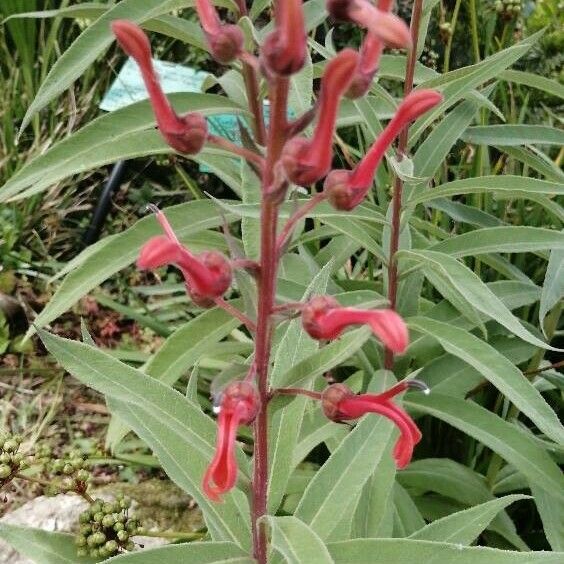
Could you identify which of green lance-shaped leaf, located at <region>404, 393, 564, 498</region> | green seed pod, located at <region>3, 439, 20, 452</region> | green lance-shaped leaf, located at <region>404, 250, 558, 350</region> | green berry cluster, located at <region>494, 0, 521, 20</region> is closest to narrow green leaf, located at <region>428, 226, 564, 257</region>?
green lance-shaped leaf, located at <region>404, 250, 558, 350</region>

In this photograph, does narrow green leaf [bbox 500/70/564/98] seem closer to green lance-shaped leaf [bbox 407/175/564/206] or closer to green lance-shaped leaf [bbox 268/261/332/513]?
green lance-shaped leaf [bbox 407/175/564/206]

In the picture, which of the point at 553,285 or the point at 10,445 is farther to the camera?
the point at 553,285

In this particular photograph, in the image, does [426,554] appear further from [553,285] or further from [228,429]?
[553,285]

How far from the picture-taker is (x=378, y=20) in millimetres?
702

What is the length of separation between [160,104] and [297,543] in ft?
1.66

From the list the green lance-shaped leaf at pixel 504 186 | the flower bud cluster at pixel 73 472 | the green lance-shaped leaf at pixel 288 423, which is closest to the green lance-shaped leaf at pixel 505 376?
the green lance-shaped leaf at pixel 504 186

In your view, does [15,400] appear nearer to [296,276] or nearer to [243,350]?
[243,350]

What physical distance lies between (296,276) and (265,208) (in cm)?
93

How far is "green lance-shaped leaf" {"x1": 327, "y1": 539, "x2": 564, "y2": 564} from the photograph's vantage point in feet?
3.35

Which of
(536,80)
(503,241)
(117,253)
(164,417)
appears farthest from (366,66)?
(536,80)

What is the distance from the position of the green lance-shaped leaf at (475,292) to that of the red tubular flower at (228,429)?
0.55 metres

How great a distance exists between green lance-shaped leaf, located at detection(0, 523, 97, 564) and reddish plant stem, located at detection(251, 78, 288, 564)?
0.40m

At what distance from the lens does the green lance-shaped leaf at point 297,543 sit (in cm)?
88

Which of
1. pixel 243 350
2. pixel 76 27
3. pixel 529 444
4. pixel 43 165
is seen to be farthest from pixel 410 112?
pixel 76 27
